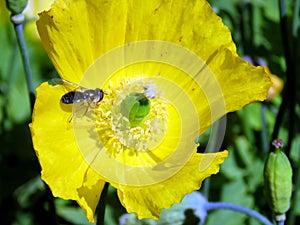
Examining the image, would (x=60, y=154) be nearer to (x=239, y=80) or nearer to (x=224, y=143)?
(x=239, y=80)

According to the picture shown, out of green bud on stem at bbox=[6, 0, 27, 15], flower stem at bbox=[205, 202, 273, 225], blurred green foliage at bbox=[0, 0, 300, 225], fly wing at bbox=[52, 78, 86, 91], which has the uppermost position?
green bud on stem at bbox=[6, 0, 27, 15]

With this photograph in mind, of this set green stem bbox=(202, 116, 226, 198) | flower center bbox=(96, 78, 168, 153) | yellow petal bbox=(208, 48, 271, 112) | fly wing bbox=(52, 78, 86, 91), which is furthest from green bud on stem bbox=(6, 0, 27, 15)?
green stem bbox=(202, 116, 226, 198)

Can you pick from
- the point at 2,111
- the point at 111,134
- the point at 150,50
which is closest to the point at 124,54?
the point at 150,50

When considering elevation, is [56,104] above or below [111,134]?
above

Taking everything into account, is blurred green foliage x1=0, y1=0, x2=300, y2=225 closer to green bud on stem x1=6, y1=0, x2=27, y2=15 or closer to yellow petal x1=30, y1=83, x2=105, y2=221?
yellow petal x1=30, y1=83, x2=105, y2=221

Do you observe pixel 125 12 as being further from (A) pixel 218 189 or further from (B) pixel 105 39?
(A) pixel 218 189

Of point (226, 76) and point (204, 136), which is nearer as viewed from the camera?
point (226, 76)

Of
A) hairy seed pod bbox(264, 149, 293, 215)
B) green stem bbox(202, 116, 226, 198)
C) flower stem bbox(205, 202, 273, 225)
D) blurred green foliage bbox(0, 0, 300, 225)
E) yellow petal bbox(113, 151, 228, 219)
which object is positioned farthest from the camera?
blurred green foliage bbox(0, 0, 300, 225)
